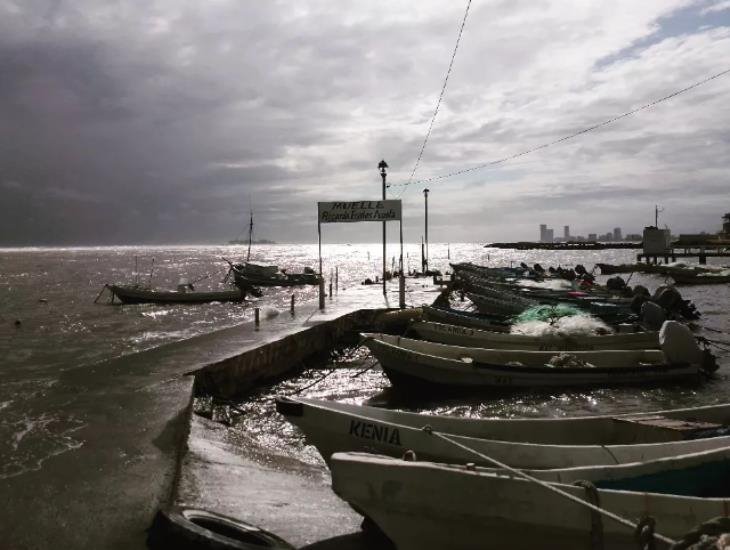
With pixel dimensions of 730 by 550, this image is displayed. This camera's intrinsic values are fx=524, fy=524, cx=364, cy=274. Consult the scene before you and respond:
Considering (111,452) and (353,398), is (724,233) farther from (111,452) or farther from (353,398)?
(111,452)

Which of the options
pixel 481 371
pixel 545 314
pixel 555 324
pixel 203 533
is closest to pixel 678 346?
pixel 555 324

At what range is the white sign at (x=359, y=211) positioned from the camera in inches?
882

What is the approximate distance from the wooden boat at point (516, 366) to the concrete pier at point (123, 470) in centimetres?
399

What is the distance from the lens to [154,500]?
17.1 ft

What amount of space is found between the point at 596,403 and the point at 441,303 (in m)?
14.4

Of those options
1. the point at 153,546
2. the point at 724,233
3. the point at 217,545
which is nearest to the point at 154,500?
the point at 153,546

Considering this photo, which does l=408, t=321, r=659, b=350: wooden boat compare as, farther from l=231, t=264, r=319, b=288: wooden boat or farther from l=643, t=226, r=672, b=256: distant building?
l=643, t=226, r=672, b=256: distant building

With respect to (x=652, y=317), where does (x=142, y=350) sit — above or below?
below

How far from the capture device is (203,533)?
431 centimetres

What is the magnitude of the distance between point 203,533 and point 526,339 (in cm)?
1275

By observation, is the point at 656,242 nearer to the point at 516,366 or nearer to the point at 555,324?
the point at 555,324

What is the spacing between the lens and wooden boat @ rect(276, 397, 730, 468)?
18.5 feet

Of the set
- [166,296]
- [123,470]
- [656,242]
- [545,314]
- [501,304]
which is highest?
[656,242]

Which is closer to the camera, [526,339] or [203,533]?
[203,533]
